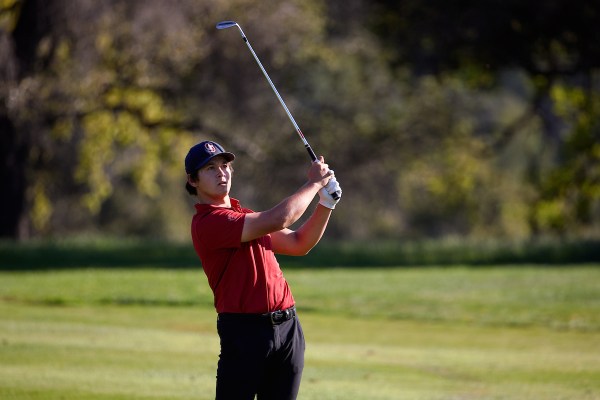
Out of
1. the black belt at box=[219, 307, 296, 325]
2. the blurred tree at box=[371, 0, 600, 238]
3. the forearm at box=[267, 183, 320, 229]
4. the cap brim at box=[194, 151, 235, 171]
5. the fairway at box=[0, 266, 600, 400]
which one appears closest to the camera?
the forearm at box=[267, 183, 320, 229]

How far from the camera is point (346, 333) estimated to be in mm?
15695

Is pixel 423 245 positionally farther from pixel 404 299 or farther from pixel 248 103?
pixel 404 299

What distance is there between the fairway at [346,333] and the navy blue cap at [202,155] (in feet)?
Result: 12.8

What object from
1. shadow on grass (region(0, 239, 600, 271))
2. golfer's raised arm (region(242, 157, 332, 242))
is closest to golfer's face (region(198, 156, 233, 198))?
golfer's raised arm (region(242, 157, 332, 242))

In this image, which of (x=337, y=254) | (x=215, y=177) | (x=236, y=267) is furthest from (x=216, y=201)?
(x=337, y=254)

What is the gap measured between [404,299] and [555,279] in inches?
168

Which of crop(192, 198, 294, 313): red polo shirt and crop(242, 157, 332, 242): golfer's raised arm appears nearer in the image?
crop(242, 157, 332, 242): golfer's raised arm

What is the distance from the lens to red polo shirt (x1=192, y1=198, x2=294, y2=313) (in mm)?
6035

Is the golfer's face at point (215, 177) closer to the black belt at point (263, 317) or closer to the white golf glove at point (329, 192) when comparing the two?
the white golf glove at point (329, 192)

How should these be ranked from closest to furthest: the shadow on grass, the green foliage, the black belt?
the black belt, the shadow on grass, the green foliage

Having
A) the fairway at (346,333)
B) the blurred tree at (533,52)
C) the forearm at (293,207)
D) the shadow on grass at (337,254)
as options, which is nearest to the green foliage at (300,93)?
the blurred tree at (533,52)

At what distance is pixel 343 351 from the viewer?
13406 millimetres

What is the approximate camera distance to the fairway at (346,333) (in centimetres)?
1060

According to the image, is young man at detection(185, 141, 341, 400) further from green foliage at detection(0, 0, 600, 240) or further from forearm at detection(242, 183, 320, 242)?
green foliage at detection(0, 0, 600, 240)
